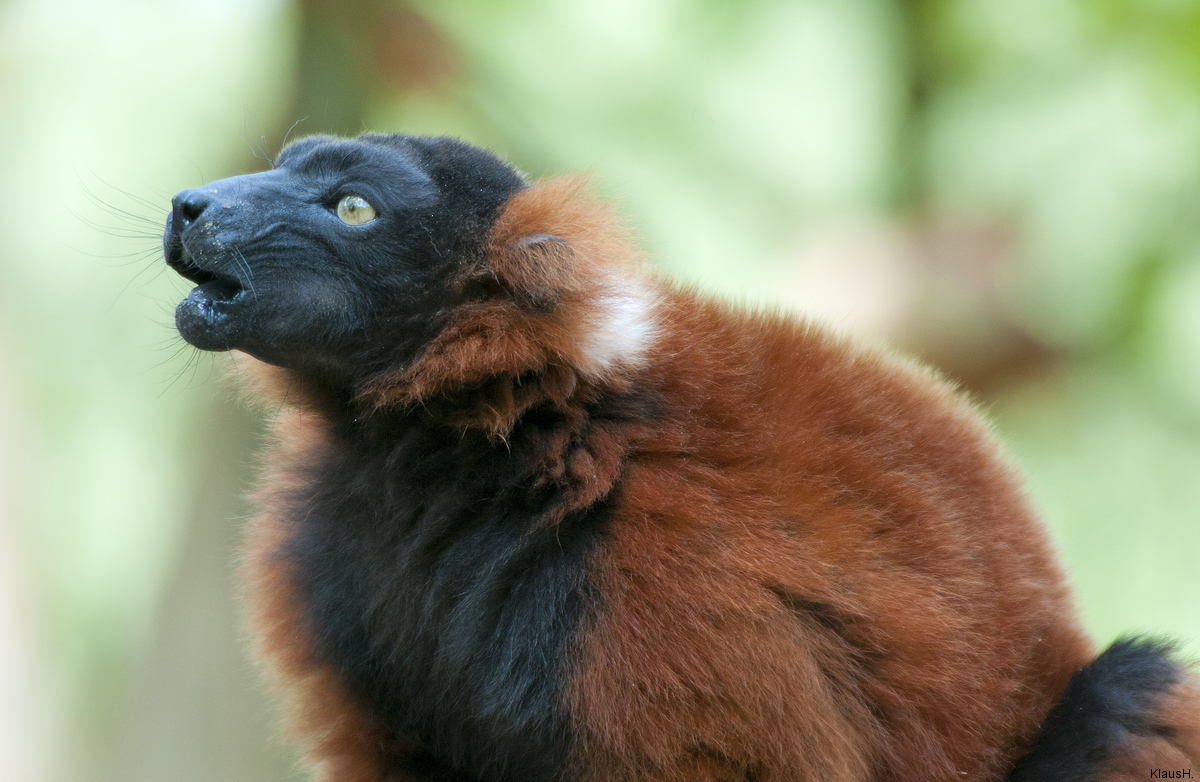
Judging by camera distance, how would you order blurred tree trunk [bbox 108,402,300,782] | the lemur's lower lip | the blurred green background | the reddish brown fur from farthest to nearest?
the blurred green background → blurred tree trunk [bbox 108,402,300,782] → the lemur's lower lip → the reddish brown fur

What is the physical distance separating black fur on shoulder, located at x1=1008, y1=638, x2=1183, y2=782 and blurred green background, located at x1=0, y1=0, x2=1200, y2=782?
8.65ft

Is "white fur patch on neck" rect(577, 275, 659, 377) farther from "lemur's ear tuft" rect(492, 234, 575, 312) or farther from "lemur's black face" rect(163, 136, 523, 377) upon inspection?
"lemur's black face" rect(163, 136, 523, 377)

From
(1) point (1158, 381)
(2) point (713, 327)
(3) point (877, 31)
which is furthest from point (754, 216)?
(2) point (713, 327)

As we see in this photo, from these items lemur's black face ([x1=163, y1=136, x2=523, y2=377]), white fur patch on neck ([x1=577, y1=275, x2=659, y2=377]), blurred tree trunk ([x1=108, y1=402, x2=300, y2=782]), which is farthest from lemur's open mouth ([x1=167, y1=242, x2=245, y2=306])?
blurred tree trunk ([x1=108, y1=402, x2=300, y2=782])

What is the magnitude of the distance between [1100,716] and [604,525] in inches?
49.4

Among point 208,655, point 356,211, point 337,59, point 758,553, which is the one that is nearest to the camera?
point 758,553

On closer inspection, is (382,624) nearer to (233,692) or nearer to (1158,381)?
(233,692)

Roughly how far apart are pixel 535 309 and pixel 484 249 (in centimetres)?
22

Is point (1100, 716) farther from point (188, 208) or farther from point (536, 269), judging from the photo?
point (188, 208)

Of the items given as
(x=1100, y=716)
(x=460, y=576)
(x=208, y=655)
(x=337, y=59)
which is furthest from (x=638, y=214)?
(x=1100, y=716)

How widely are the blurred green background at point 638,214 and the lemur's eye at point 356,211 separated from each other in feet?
8.10

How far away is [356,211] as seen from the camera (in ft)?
7.73

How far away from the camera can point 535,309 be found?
2.24 m

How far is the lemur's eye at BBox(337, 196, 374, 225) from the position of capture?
236 cm
